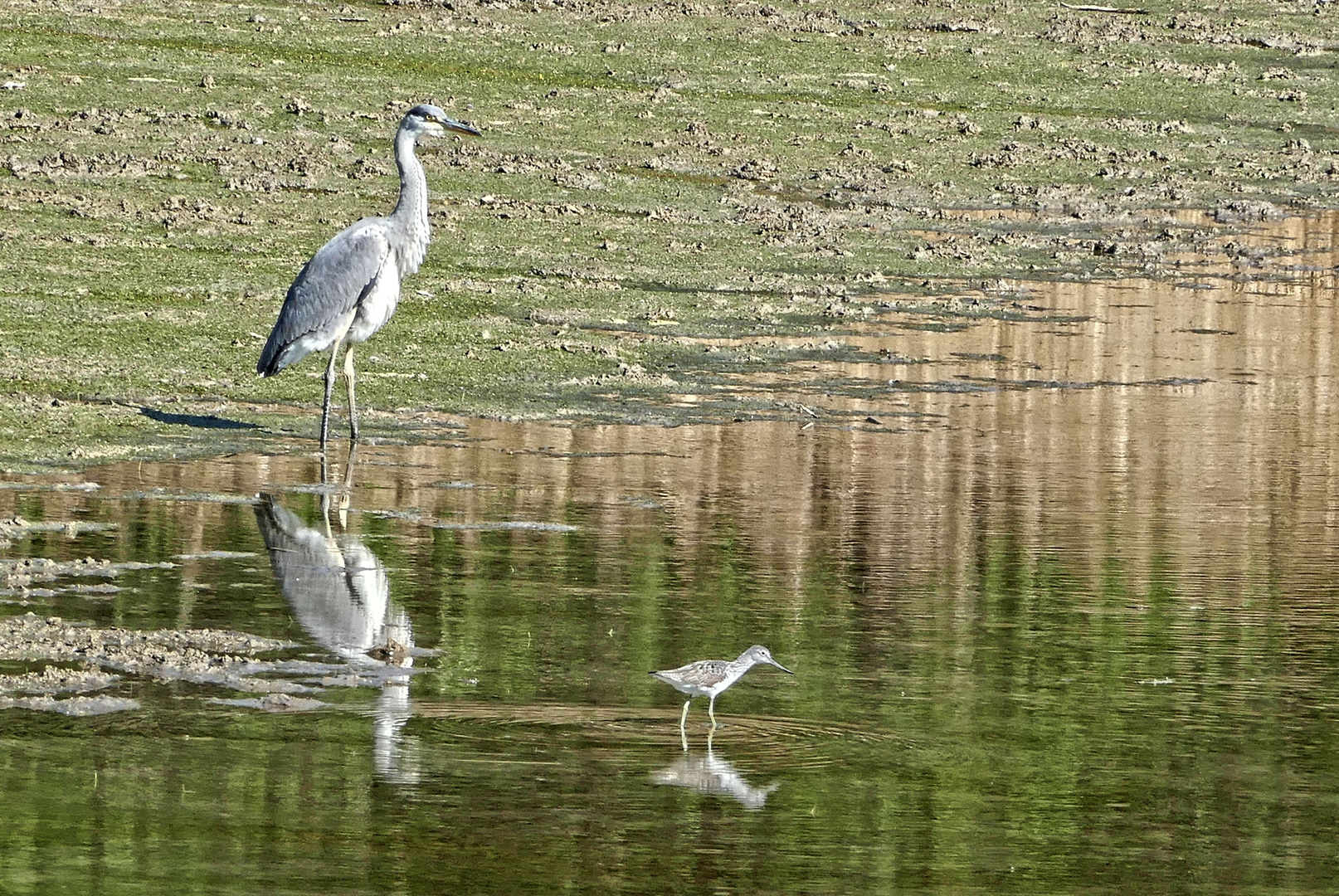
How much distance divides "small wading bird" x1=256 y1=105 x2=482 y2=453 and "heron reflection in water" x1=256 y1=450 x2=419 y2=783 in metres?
2.39

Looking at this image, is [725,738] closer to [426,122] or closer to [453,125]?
[453,125]

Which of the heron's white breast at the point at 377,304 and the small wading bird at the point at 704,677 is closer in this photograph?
the small wading bird at the point at 704,677

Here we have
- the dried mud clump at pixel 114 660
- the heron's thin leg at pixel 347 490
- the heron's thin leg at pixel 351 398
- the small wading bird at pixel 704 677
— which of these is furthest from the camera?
the heron's thin leg at pixel 351 398

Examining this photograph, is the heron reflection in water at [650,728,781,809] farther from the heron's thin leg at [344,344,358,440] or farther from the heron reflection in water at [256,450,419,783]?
the heron's thin leg at [344,344,358,440]

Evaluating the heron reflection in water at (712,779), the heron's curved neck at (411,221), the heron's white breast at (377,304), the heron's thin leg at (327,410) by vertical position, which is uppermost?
the heron's curved neck at (411,221)

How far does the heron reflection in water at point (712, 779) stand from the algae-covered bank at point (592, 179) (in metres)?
7.22

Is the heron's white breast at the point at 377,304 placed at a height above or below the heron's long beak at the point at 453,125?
below

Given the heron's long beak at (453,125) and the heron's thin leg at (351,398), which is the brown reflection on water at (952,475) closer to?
the heron's thin leg at (351,398)

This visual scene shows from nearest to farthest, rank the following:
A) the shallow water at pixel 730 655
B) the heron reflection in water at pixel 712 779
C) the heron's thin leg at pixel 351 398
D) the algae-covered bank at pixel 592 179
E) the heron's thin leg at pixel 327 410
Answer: the shallow water at pixel 730 655, the heron reflection in water at pixel 712 779, the heron's thin leg at pixel 327 410, the heron's thin leg at pixel 351 398, the algae-covered bank at pixel 592 179

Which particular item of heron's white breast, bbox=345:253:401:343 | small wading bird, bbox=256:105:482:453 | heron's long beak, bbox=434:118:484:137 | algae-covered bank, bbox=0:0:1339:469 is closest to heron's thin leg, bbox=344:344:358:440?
small wading bird, bbox=256:105:482:453

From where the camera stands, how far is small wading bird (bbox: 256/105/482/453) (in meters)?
16.9

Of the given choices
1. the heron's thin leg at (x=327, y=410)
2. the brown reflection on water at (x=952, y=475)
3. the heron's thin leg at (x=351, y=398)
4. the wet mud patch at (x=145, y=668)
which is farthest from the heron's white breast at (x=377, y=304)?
the wet mud patch at (x=145, y=668)

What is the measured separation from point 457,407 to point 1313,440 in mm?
6243

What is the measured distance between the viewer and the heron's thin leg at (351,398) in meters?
16.3
